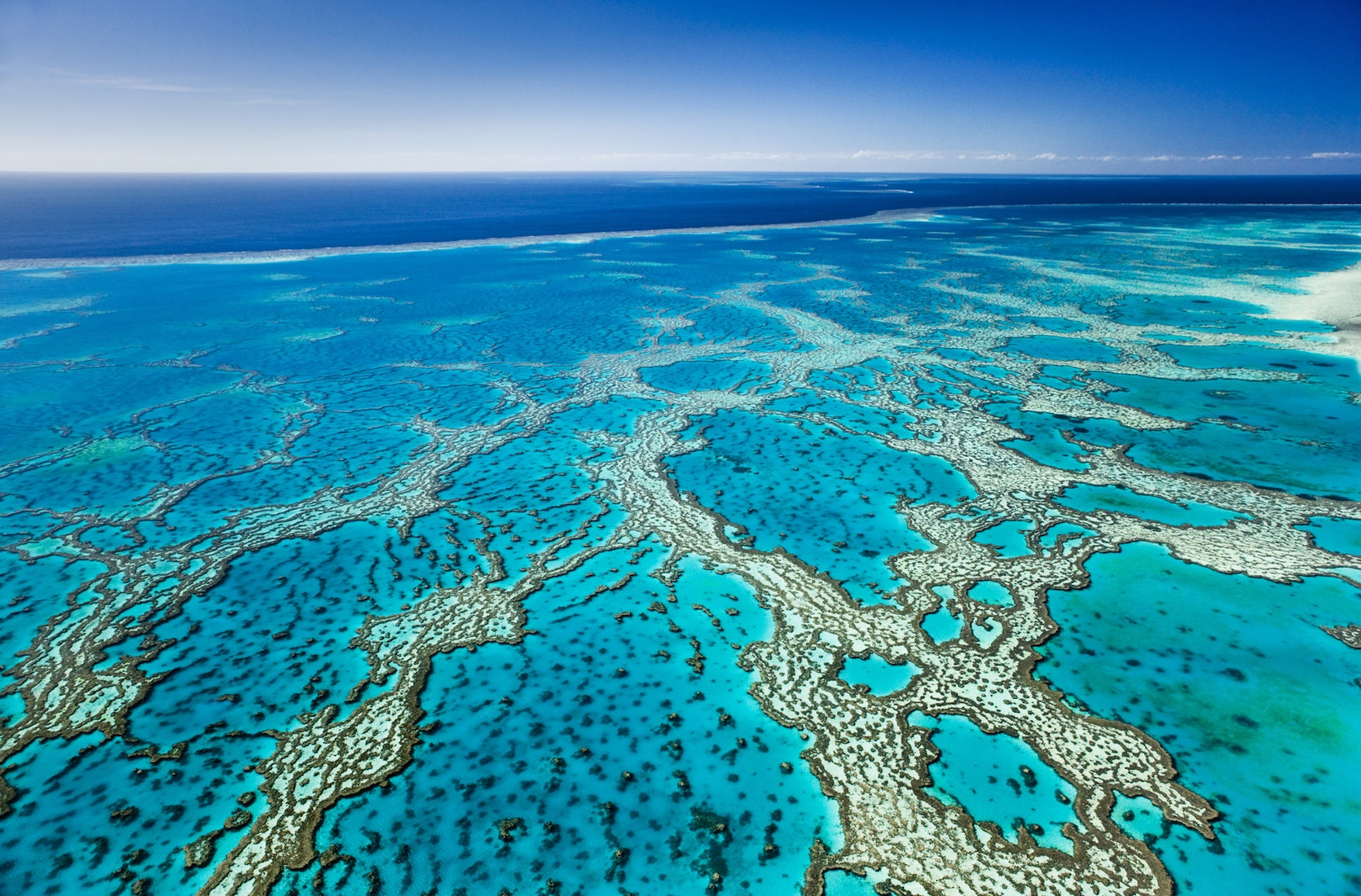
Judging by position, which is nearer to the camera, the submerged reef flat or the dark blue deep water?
the submerged reef flat

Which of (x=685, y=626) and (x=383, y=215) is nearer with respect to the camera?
(x=685, y=626)

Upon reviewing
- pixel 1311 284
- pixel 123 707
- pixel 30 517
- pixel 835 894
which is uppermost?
pixel 1311 284

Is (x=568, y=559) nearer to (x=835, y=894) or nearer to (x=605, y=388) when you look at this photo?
(x=835, y=894)

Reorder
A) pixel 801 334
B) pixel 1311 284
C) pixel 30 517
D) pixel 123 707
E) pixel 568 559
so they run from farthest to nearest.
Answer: pixel 1311 284 < pixel 801 334 < pixel 30 517 < pixel 568 559 < pixel 123 707

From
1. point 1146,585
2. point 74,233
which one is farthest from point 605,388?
point 74,233

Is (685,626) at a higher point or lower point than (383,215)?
lower

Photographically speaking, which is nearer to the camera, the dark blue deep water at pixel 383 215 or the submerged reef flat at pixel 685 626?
the submerged reef flat at pixel 685 626

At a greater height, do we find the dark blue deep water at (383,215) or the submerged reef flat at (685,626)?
the dark blue deep water at (383,215)

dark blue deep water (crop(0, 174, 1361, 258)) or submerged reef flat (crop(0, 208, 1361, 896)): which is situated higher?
dark blue deep water (crop(0, 174, 1361, 258))
